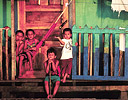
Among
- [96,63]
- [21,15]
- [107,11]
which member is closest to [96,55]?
[96,63]

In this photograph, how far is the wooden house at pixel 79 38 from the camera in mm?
6148

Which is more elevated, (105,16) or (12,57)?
(105,16)

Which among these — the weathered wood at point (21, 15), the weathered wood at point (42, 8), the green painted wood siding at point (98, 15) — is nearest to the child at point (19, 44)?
the weathered wood at point (21, 15)

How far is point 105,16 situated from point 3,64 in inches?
129

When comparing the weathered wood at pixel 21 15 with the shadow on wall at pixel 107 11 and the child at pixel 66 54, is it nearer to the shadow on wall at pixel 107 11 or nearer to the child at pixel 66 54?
the child at pixel 66 54

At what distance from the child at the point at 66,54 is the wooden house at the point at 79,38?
152 millimetres

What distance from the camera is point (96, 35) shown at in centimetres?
615

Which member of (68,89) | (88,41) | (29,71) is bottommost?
(68,89)

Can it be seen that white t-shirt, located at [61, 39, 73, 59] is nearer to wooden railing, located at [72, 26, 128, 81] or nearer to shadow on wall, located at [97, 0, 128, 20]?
wooden railing, located at [72, 26, 128, 81]

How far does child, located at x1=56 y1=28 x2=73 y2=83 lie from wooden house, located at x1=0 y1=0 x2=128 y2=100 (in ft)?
0.50

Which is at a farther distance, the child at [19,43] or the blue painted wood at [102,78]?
the child at [19,43]

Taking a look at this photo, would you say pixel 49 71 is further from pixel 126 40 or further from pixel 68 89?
pixel 126 40

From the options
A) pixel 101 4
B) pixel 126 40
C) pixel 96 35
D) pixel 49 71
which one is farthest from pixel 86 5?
pixel 49 71

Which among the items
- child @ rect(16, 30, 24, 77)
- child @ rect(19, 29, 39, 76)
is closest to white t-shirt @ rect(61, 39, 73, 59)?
child @ rect(19, 29, 39, 76)
